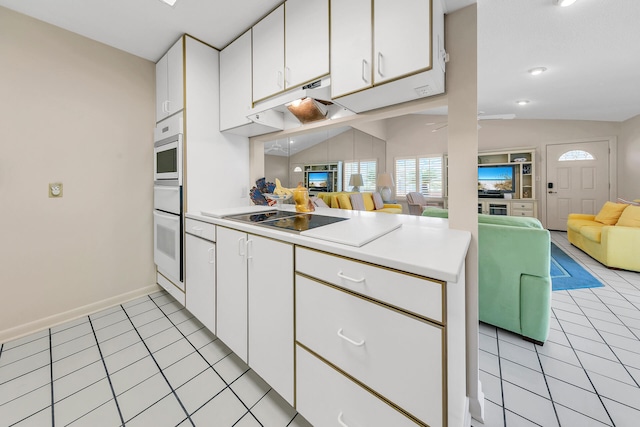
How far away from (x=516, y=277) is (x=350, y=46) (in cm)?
187

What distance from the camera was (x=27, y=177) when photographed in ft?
5.83

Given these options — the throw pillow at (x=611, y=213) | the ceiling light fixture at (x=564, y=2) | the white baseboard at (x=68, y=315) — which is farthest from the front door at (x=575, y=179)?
the white baseboard at (x=68, y=315)

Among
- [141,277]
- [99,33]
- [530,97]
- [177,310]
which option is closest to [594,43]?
[530,97]

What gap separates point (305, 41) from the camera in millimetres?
1462

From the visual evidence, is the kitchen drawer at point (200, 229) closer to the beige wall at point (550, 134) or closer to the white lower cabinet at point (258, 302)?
the white lower cabinet at point (258, 302)

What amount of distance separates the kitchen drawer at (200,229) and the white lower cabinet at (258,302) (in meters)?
0.09

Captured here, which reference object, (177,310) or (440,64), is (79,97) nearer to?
(177,310)

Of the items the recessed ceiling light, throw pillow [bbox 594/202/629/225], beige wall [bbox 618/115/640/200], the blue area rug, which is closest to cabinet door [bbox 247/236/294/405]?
the blue area rug

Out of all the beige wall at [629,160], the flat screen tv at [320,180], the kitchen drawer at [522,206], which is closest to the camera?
the flat screen tv at [320,180]

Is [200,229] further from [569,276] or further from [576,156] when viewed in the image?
[576,156]

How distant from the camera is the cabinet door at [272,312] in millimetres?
1100

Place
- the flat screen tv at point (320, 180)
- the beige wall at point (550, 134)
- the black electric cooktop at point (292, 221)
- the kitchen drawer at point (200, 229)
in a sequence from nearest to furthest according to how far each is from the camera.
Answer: the black electric cooktop at point (292, 221), the kitchen drawer at point (200, 229), the flat screen tv at point (320, 180), the beige wall at point (550, 134)

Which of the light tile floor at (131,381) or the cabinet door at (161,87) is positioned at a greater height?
the cabinet door at (161,87)

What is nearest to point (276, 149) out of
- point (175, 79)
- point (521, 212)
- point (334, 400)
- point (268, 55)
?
point (268, 55)
